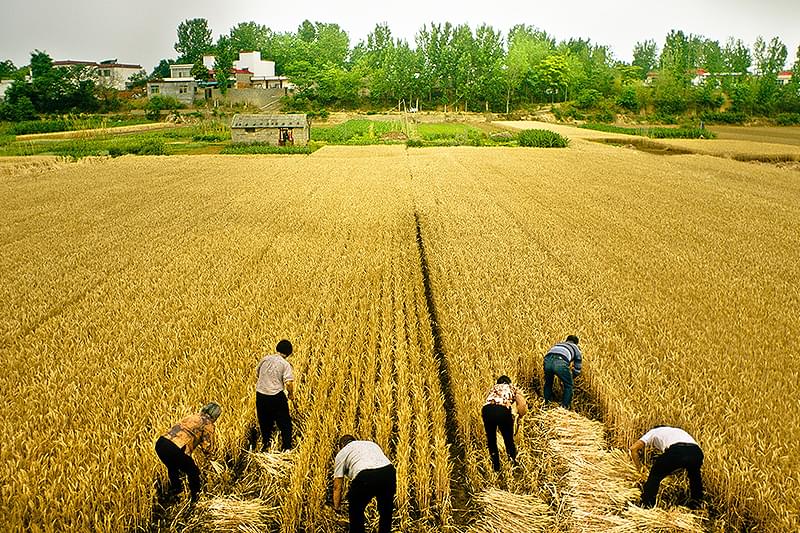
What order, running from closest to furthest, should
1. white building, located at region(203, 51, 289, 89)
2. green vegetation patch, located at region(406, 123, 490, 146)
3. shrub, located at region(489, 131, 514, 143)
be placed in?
green vegetation patch, located at region(406, 123, 490, 146), shrub, located at region(489, 131, 514, 143), white building, located at region(203, 51, 289, 89)

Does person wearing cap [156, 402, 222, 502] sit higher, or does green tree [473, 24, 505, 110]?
green tree [473, 24, 505, 110]

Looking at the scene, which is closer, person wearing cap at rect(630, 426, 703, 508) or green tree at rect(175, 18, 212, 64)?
person wearing cap at rect(630, 426, 703, 508)

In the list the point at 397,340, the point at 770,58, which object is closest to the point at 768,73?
the point at 770,58

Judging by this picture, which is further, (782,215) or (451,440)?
(782,215)

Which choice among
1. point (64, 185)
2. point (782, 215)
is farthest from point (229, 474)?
point (64, 185)

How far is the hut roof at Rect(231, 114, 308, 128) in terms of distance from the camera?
170 ft

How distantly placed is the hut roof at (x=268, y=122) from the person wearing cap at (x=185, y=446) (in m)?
49.5

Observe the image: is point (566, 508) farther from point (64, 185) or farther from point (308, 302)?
point (64, 185)

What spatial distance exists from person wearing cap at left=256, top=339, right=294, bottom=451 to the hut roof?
160ft

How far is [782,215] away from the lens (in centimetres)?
1912

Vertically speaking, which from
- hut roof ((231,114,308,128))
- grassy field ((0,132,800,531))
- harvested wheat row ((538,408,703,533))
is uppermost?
hut roof ((231,114,308,128))

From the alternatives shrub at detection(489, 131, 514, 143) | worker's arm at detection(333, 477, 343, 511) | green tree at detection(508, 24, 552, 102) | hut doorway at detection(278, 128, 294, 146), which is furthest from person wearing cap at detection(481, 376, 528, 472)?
green tree at detection(508, 24, 552, 102)

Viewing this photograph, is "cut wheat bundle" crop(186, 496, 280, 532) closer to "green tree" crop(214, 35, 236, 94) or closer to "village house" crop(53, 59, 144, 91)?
"green tree" crop(214, 35, 236, 94)

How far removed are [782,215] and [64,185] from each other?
31.1 m
